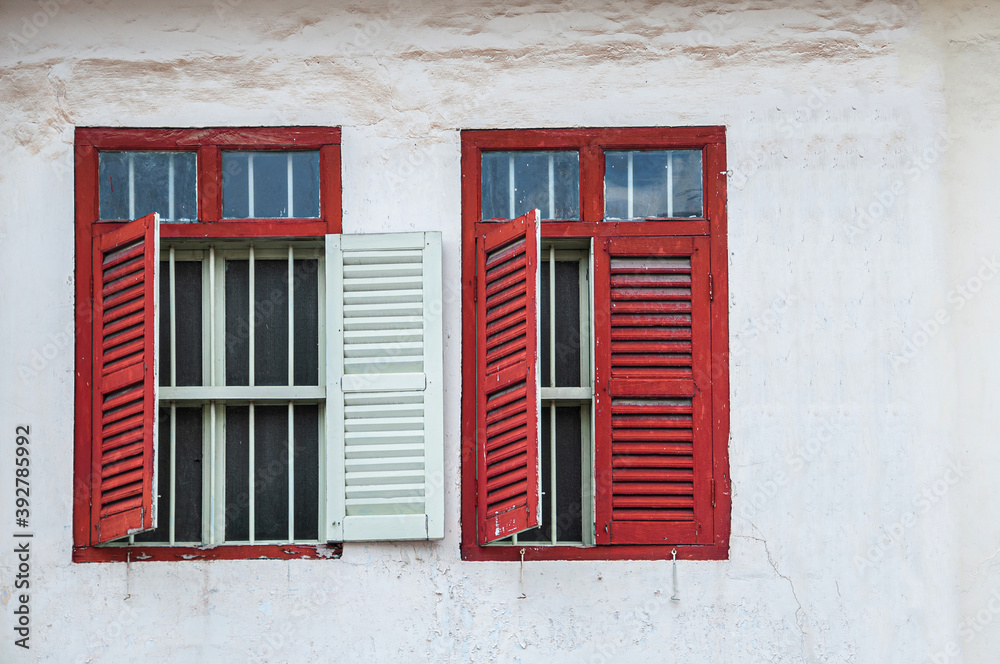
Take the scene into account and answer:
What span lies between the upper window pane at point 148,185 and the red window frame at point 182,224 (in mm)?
48

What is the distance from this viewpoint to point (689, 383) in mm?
4996

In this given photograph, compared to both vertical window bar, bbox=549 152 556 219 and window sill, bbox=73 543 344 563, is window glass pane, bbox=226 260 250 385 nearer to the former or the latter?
window sill, bbox=73 543 344 563

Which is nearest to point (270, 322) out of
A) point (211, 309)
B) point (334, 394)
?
point (211, 309)

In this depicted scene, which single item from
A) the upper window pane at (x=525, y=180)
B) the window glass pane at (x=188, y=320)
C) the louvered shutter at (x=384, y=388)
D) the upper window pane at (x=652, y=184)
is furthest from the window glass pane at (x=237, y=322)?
the upper window pane at (x=652, y=184)

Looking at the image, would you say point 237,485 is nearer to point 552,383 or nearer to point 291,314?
point 291,314

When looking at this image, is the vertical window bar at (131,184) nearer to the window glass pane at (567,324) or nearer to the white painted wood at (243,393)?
the white painted wood at (243,393)

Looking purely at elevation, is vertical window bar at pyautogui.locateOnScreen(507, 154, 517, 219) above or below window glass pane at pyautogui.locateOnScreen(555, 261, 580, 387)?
above

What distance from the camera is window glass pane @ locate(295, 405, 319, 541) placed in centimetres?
507

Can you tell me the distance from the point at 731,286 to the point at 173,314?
2700 millimetres

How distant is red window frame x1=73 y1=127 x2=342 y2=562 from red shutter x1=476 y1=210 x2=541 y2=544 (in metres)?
0.76

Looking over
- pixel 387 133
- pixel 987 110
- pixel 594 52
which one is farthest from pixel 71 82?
pixel 987 110

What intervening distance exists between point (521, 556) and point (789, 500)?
4.26 feet

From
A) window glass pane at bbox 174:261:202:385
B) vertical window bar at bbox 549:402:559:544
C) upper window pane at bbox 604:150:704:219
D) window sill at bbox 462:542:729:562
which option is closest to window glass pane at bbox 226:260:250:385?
window glass pane at bbox 174:261:202:385

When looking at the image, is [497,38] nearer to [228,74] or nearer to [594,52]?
[594,52]
